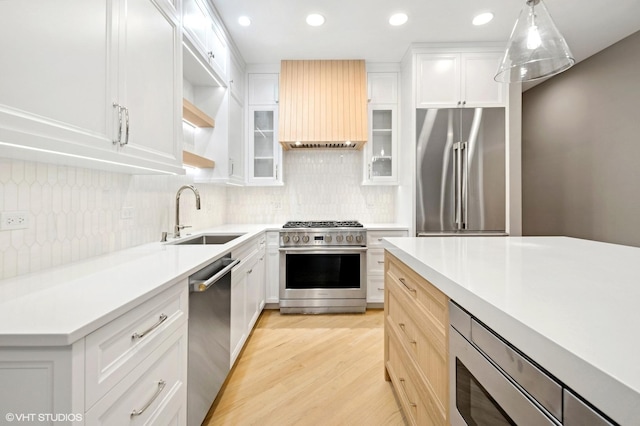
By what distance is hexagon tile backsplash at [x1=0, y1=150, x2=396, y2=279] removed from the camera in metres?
1.17

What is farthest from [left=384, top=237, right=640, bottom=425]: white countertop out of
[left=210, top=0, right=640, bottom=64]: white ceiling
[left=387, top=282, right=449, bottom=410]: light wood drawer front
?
[left=210, top=0, right=640, bottom=64]: white ceiling

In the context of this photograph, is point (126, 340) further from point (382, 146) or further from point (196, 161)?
→ point (382, 146)

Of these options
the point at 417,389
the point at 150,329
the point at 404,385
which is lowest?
the point at 404,385

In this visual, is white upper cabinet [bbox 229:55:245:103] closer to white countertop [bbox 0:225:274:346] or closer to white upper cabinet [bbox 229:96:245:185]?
white upper cabinet [bbox 229:96:245:185]

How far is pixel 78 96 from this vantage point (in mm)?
1044

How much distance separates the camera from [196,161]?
2387 mm

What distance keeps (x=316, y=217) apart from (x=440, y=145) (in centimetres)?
171

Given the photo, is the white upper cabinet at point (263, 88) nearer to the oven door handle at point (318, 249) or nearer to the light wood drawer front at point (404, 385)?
the oven door handle at point (318, 249)

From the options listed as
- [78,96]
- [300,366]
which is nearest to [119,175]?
[78,96]

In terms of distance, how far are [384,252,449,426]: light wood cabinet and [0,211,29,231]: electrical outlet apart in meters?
1.67

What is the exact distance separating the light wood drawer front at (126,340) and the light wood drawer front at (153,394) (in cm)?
3

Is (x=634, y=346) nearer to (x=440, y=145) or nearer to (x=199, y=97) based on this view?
(x=440, y=145)

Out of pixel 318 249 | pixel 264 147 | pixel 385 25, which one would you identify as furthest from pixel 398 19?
pixel 318 249

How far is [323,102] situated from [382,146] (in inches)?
34.8
